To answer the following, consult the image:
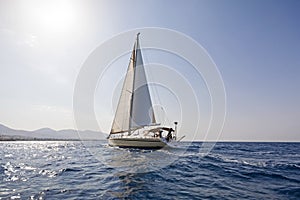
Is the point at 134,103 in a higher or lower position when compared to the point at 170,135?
higher

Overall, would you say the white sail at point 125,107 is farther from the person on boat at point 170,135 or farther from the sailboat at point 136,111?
the person on boat at point 170,135

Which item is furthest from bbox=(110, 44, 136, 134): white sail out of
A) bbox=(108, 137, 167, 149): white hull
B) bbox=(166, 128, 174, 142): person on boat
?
bbox=(166, 128, 174, 142): person on boat

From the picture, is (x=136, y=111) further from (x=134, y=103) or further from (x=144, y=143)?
(x=144, y=143)

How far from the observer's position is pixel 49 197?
325 inches

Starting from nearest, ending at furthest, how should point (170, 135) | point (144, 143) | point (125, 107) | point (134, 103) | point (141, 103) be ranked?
point (144, 143) < point (170, 135) < point (141, 103) < point (134, 103) < point (125, 107)

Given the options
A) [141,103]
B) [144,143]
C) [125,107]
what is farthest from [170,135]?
[125,107]

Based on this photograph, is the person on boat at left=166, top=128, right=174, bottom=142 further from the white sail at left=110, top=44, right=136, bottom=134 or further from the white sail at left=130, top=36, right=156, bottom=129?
the white sail at left=110, top=44, right=136, bottom=134

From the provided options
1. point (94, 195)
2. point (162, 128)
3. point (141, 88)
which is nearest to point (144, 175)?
point (94, 195)

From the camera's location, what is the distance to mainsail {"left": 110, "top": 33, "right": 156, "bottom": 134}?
34.3 meters

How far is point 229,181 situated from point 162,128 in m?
21.1

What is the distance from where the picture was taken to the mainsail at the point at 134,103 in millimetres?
34263

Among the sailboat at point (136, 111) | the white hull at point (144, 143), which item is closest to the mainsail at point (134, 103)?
the sailboat at point (136, 111)

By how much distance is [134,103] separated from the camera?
34.6 m

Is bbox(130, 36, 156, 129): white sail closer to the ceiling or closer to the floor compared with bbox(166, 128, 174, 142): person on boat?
closer to the ceiling
